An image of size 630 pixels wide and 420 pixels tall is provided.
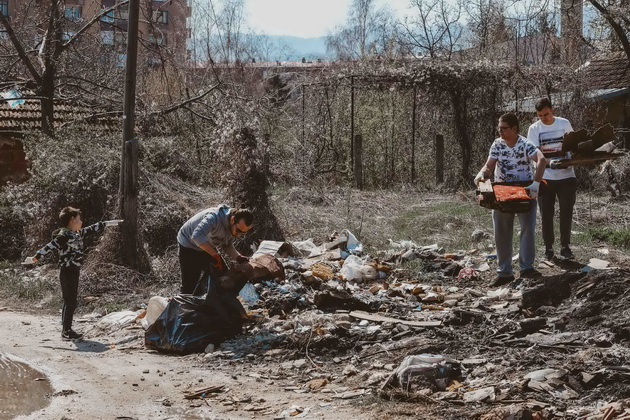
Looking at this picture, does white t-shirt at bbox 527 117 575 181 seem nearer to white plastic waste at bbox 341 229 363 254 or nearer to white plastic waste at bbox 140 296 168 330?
white plastic waste at bbox 341 229 363 254

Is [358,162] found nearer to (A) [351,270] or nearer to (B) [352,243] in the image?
(B) [352,243]

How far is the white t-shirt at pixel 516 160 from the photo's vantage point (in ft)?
28.8

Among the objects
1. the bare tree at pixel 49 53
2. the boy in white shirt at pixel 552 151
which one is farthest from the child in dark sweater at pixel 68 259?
the bare tree at pixel 49 53

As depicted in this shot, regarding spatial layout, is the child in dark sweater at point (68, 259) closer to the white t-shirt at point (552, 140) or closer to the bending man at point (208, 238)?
the bending man at point (208, 238)

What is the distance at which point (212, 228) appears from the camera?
7.98m

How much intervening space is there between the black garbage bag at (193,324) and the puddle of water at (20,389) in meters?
1.21

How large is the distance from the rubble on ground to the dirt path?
0.36ft

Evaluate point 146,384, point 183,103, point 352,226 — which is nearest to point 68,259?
point 146,384

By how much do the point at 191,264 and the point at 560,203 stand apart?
4440 millimetres

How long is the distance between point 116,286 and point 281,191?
4621 millimetres

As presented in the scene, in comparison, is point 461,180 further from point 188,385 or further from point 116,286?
point 188,385

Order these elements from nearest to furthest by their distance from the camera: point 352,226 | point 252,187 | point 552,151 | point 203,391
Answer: point 203,391
point 552,151
point 252,187
point 352,226

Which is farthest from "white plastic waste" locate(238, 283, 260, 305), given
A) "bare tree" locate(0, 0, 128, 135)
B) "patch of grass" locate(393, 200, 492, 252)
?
"bare tree" locate(0, 0, 128, 135)

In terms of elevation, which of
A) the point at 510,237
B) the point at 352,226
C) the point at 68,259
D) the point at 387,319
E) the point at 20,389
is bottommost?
the point at 20,389
